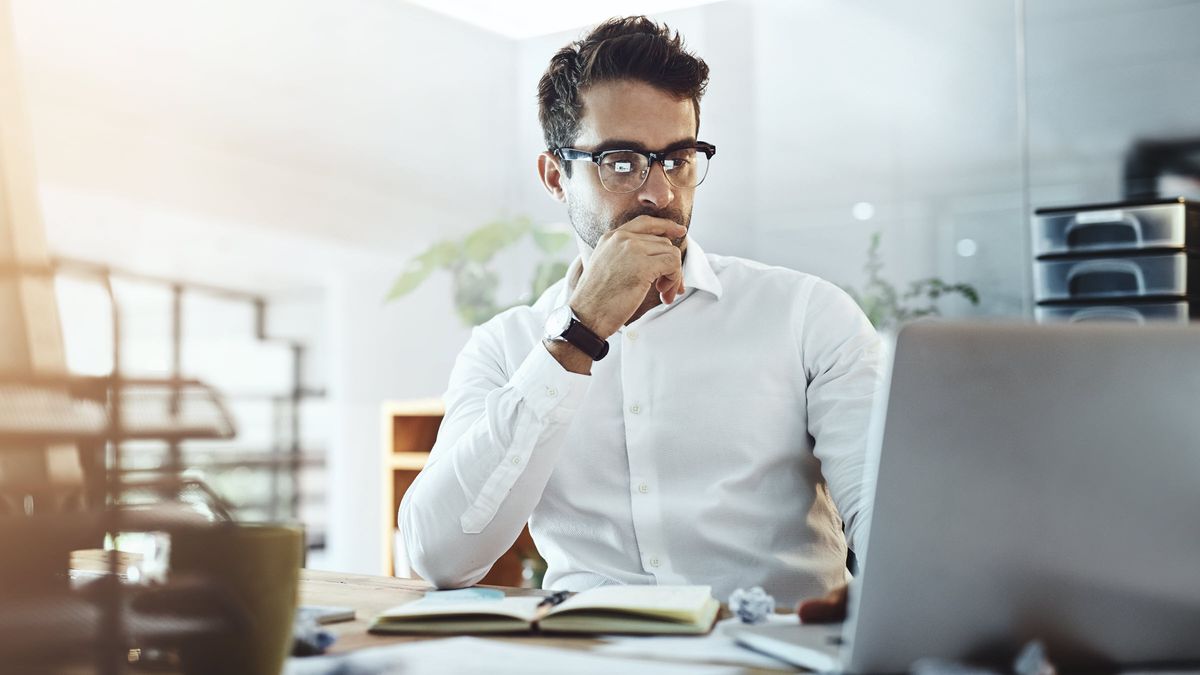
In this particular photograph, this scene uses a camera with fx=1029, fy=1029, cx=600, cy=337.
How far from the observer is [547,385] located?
133cm

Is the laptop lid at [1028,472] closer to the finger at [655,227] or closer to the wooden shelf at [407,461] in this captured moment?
the finger at [655,227]

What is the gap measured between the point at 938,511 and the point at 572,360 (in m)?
0.73

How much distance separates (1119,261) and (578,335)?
2264 mm

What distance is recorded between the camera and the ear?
5.87 ft

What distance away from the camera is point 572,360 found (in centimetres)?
134

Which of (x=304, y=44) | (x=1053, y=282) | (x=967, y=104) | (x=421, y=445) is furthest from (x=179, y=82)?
(x=1053, y=282)

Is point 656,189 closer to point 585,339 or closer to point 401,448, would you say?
point 585,339

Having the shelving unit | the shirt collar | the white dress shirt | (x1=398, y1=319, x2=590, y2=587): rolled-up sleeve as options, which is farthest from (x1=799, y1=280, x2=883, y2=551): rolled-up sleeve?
the shelving unit

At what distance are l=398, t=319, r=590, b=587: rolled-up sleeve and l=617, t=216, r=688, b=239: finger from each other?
0.26 meters

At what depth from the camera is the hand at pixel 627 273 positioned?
138 cm

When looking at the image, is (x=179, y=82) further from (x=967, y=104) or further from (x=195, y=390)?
(x=967, y=104)

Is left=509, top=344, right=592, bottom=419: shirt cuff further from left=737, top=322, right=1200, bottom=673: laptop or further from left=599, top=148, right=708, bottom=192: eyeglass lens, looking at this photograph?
left=737, top=322, right=1200, bottom=673: laptop

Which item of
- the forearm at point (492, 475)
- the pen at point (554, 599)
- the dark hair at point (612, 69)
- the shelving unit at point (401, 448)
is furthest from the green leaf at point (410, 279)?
the pen at point (554, 599)

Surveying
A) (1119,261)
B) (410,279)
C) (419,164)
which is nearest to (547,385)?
(1119,261)
